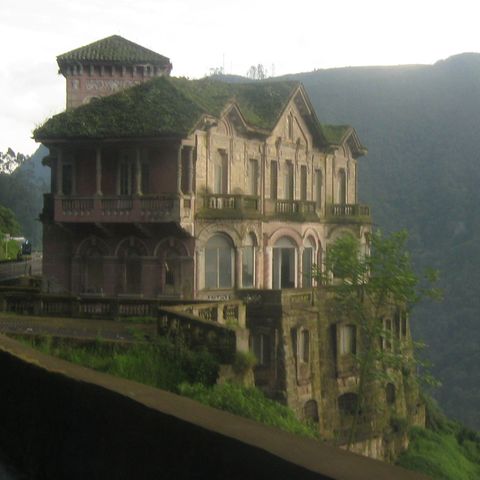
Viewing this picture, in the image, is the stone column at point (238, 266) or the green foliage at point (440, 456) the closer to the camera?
the stone column at point (238, 266)

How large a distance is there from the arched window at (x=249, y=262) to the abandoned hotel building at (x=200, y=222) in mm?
49

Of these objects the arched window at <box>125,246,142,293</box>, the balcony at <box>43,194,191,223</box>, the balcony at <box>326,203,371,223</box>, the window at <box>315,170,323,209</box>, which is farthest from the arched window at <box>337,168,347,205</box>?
the arched window at <box>125,246,142,293</box>

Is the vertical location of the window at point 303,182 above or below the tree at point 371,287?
above

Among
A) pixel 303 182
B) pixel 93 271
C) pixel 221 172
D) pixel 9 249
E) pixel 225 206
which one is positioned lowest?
pixel 93 271

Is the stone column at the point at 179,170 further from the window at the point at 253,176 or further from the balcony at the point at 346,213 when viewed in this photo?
the balcony at the point at 346,213

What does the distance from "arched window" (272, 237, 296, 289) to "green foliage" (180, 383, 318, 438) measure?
15960mm

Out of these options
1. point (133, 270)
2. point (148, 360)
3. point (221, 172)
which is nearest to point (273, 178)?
point (221, 172)

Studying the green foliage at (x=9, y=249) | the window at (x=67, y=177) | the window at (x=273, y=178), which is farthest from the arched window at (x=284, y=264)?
the green foliage at (x=9, y=249)

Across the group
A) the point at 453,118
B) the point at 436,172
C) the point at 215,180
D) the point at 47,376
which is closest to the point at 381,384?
the point at 215,180

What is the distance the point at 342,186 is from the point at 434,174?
113126 mm

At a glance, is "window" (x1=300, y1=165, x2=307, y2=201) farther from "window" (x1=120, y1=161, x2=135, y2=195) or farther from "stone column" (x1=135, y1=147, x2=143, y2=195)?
"stone column" (x1=135, y1=147, x2=143, y2=195)

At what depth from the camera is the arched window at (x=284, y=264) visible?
3753 cm

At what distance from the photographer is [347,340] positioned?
36.2 metres

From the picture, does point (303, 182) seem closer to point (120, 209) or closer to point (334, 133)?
point (334, 133)
